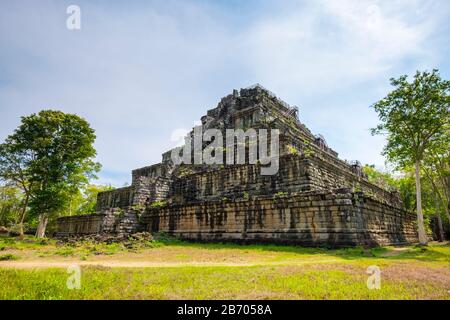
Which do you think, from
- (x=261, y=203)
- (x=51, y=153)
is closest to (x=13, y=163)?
(x=51, y=153)

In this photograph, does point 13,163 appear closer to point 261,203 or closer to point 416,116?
point 261,203

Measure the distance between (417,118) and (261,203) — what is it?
11.5 meters

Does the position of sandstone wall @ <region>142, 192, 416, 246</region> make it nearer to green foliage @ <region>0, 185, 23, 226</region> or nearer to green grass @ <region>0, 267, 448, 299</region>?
green grass @ <region>0, 267, 448, 299</region>

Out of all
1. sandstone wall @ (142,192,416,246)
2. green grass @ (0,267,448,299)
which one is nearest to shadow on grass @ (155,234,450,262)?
sandstone wall @ (142,192,416,246)

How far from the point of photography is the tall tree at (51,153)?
22.8 metres

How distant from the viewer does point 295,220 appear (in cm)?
1400

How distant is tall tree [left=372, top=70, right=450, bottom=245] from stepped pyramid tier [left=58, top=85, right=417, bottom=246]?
12.8 feet

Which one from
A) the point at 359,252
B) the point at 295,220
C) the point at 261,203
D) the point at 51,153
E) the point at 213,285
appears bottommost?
the point at 213,285

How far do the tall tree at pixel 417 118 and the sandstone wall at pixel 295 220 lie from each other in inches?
Answer: 141

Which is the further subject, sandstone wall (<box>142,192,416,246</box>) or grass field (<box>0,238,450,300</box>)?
sandstone wall (<box>142,192,416,246</box>)

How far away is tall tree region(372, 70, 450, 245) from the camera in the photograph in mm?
16562

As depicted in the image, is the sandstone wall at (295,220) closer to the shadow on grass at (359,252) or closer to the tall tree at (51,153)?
the shadow on grass at (359,252)

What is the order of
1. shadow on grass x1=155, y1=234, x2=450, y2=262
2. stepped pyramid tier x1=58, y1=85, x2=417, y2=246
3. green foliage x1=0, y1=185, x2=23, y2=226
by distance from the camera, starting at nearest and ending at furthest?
shadow on grass x1=155, y1=234, x2=450, y2=262 → stepped pyramid tier x1=58, y1=85, x2=417, y2=246 → green foliage x1=0, y1=185, x2=23, y2=226

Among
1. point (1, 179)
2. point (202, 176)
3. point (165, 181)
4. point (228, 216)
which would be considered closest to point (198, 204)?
point (228, 216)
